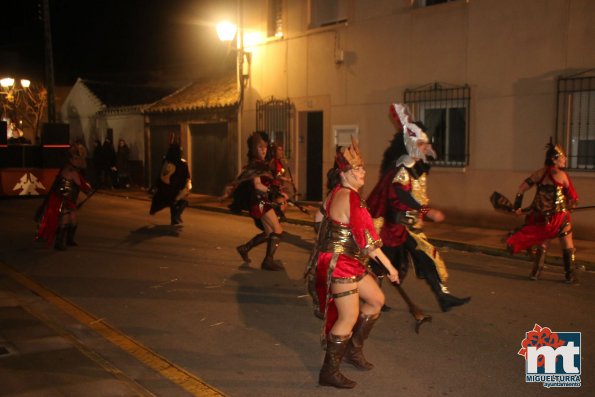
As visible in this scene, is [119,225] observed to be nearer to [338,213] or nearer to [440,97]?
[440,97]

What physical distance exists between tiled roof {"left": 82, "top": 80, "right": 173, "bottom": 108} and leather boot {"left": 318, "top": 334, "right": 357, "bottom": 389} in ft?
88.6

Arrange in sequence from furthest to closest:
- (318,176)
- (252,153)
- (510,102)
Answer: (318,176) < (510,102) < (252,153)

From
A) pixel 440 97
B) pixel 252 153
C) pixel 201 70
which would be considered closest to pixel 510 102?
pixel 440 97

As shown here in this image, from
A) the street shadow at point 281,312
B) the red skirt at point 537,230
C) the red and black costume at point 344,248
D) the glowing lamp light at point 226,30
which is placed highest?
the glowing lamp light at point 226,30

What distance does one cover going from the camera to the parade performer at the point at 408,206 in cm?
575

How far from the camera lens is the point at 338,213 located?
447 centimetres

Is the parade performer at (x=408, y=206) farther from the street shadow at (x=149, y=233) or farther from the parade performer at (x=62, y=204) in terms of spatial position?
the street shadow at (x=149, y=233)

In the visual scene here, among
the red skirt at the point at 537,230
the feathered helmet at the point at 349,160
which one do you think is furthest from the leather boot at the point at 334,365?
the red skirt at the point at 537,230

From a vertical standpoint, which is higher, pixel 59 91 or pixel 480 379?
pixel 59 91

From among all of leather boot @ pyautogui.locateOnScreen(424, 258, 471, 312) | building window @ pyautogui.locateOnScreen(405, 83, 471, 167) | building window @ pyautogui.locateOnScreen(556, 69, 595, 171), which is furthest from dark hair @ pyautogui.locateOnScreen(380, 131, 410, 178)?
building window @ pyautogui.locateOnScreen(405, 83, 471, 167)

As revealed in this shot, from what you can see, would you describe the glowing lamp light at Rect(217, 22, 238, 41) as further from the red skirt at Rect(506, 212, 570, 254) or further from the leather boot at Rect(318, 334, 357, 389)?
the leather boot at Rect(318, 334, 357, 389)

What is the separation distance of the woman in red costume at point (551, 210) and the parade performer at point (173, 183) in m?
6.98

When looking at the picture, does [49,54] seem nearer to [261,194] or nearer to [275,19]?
[275,19]

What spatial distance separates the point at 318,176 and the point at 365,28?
14.2 feet
